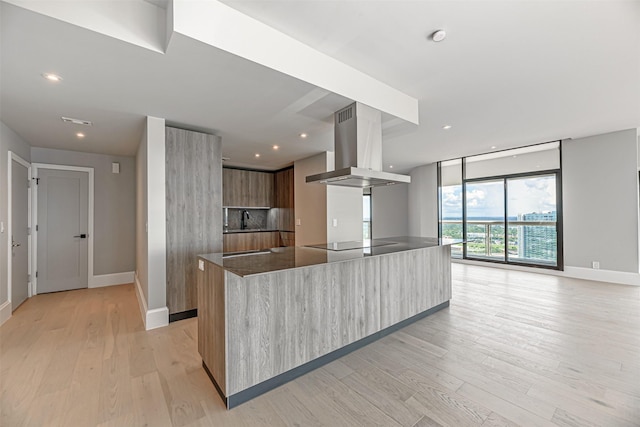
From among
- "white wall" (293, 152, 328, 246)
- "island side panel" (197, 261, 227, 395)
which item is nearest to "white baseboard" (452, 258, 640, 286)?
"white wall" (293, 152, 328, 246)

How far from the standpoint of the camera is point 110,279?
17.1ft

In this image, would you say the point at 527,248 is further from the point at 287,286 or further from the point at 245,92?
the point at 245,92

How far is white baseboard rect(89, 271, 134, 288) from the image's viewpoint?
199 inches

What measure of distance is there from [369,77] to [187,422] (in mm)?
3122

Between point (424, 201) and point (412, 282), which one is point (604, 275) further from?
point (412, 282)

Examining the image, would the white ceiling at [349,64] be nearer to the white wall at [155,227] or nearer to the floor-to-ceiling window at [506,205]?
the white wall at [155,227]

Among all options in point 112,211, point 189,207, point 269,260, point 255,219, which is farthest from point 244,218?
point 269,260

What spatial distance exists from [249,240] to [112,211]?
2.68m

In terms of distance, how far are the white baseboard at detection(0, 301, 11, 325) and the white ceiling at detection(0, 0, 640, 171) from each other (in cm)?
226

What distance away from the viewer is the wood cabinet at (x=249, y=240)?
6.05 metres

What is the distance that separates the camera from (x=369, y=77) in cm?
270

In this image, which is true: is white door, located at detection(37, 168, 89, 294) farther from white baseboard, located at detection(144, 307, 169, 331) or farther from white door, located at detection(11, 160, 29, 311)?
white baseboard, located at detection(144, 307, 169, 331)

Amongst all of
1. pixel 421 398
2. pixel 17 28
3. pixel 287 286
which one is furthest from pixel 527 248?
pixel 17 28

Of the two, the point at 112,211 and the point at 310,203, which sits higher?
the point at 310,203
